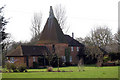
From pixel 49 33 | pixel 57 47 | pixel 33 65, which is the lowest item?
pixel 33 65

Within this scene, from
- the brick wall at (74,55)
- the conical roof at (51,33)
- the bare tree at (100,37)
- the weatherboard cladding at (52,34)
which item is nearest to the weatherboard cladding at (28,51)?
the weatherboard cladding at (52,34)

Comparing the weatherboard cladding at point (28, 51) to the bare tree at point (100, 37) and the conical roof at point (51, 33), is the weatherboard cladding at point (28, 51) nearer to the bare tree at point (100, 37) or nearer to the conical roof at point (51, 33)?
the conical roof at point (51, 33)

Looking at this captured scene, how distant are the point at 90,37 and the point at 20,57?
21.1 m

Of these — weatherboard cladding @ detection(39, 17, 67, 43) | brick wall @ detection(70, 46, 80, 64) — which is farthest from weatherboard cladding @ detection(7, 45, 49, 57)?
brick wall @ detection(70, 46, 80, 64)

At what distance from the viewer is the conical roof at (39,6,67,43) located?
2062 inches

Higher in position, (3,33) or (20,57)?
(3,33)

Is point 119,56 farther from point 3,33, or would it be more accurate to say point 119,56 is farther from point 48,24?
point 3,33

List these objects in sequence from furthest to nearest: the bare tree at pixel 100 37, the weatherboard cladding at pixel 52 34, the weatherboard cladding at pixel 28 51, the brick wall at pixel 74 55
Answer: the bare tree at pixel 100 37 → the brick wall at pixel 74 55 → the weatherboard cladding at pixel 52 34 → the weatherboard cladding at pixel 28 51

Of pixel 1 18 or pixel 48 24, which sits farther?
pixel 48 24

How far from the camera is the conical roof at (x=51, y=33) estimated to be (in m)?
52.4

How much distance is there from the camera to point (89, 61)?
5328 centimetres

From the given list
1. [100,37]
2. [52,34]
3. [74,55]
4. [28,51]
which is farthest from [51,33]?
[100,37]

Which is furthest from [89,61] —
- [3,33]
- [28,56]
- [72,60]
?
[3,33]

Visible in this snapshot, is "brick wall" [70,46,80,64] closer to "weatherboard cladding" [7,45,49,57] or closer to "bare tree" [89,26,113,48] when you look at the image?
"bare tree" [89,26,113,48]
